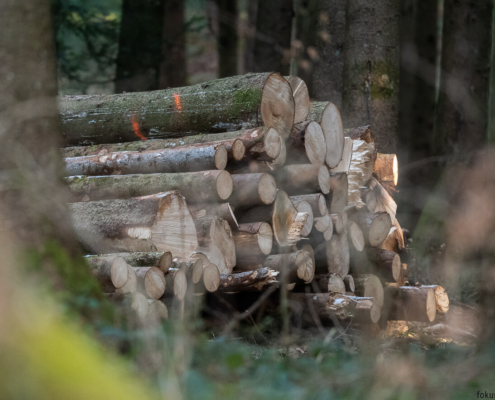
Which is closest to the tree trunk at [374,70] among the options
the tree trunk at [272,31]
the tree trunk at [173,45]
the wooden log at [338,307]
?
the wooden log at [338,307]

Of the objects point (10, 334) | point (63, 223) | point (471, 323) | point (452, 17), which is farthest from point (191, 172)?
point (452, 17)

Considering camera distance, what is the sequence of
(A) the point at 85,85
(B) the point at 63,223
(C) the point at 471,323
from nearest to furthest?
(B) the point at 63,223 < (C) the point at 471,323 < (A) the point at 85,85

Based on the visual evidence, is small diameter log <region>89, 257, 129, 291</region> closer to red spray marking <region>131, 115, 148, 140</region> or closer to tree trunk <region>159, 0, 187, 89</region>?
red spray marking <region>131, 115, 148, 140</region>

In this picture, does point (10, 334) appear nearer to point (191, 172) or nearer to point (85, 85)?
point (191, 172)

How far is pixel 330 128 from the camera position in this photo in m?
5.19

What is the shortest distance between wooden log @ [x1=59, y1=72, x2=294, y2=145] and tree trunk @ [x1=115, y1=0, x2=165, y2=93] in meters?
4.94

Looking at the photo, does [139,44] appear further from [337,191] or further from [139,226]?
[139,226]

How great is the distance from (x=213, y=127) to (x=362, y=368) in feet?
10.6

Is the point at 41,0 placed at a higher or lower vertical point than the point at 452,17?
lower

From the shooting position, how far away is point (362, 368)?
80.7 inches

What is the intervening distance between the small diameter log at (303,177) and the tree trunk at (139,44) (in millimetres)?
6357

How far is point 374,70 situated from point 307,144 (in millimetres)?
2421

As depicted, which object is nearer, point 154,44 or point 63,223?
point 63,223

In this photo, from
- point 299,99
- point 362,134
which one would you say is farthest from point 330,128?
point 362,134
